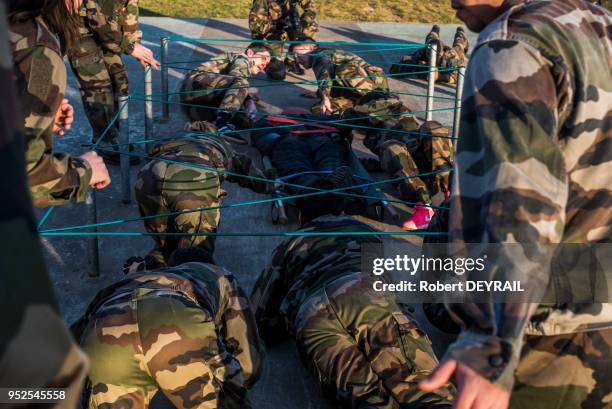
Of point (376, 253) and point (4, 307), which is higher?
point (4, 307)

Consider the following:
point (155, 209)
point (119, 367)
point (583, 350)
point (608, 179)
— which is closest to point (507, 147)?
point (608, 179)

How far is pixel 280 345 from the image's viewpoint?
10.8 feet

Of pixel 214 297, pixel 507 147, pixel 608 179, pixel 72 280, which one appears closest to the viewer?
pixel 507 147

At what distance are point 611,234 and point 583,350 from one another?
272mm

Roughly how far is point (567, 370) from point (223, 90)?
4.88 metres

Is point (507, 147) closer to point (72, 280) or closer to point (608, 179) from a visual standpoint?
point (608, 179)

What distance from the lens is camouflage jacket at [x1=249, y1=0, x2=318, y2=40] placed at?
28.8ft

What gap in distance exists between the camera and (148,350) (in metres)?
2.30

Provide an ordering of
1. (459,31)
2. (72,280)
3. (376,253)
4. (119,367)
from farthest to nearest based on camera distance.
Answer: (459,31) → (72,280) → (376,253) → (119,367)

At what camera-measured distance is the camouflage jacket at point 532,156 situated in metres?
1.42

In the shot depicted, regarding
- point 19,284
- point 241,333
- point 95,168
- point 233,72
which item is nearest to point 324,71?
point 233,72

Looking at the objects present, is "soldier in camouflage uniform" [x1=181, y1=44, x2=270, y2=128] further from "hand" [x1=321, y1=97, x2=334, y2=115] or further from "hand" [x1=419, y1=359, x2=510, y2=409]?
"hand" [x1=419, y1=359, x2=510, y2=409]

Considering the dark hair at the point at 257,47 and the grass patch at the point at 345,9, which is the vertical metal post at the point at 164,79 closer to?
the dark hair at the point at 257,47

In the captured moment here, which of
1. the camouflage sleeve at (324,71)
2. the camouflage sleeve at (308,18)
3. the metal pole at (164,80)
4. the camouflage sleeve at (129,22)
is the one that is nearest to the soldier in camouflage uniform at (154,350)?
the metal pole at (164,80)
